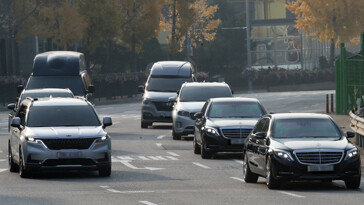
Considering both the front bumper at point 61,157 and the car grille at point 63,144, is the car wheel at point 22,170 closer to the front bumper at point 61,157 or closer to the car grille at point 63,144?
the front bumper at point 61,157

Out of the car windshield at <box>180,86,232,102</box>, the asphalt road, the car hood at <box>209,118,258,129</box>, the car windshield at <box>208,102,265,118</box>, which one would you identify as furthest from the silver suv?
the car windshield at <box>180,86,232,102</box>

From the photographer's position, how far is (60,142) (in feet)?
67.7

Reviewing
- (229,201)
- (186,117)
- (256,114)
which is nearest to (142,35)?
(186,117)

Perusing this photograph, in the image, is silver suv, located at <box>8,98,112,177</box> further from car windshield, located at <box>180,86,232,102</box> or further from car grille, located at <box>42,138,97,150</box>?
car windshield, located at <box>180,86,232,102</box>

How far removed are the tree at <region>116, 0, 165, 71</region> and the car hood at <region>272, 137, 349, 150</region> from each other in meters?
58.6

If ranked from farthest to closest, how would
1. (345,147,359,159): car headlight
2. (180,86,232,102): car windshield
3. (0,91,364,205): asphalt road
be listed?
(180,86,232,102): car windshield
(345,147,359,159): car headlight
(0,91,364,205): asphalt road

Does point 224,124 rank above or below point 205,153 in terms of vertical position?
above

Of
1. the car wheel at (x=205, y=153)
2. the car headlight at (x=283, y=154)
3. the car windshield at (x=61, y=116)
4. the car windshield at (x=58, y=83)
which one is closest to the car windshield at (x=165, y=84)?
the car windshield at (x=58, y=83)

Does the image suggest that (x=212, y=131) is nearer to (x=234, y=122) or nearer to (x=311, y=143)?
(x=234, y=122)

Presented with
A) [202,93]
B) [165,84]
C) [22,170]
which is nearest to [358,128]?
[202,93]

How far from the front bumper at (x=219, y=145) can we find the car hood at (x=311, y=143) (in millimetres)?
6870

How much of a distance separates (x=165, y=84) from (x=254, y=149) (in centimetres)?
2041

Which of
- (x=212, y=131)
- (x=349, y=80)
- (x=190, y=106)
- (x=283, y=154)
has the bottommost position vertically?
(x=349, y=80)

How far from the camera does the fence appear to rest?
4358 centimetres
